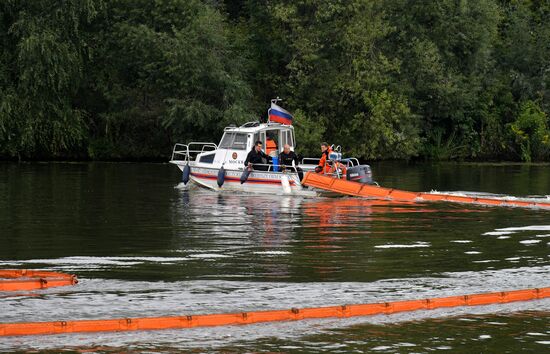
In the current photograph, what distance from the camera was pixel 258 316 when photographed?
17547 millimetres

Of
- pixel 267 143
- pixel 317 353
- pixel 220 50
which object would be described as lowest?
pixel 317 353

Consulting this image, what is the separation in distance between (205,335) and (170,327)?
0.62 metres

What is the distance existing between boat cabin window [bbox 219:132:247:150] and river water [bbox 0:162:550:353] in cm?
212

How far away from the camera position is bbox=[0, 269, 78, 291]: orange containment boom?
1931cm

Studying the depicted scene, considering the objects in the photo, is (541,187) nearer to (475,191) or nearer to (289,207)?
(475,191)

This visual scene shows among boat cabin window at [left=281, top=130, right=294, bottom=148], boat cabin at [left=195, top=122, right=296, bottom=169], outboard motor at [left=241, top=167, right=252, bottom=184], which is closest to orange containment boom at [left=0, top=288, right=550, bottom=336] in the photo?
outboard motor at [left=241, top=167, right=252, bottom=184]

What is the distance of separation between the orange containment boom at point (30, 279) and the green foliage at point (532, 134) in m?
49.2

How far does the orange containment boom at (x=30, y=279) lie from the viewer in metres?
19.3

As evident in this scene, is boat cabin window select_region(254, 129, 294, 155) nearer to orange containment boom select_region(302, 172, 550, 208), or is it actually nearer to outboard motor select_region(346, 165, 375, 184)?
orange containment boom select_region(302, 172, 550, 208)

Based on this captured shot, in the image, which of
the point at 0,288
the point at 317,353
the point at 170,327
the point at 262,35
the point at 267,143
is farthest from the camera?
the point at 262,35

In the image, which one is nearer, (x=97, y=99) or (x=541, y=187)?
(x=541, y=187)

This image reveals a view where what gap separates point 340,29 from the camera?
206 feet

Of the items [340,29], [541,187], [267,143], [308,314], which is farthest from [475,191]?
[308,314]

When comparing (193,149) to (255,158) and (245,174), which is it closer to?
(255,158)
